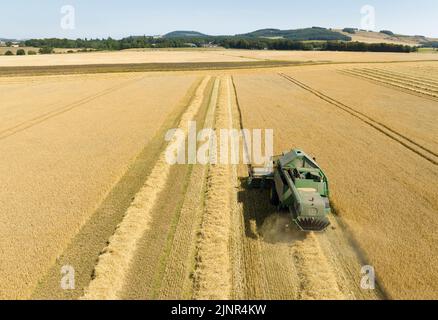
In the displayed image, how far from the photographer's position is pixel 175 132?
22.9 meters

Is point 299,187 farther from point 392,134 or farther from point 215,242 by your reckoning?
point 392,134

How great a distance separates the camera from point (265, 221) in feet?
38.9

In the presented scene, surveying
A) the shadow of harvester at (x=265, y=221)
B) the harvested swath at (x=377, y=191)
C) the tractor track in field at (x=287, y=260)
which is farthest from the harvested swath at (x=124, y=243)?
the harvested swath at (x=377, y=191)

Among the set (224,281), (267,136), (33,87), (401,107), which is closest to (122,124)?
(267,136)

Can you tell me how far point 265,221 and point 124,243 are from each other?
483 centimetres

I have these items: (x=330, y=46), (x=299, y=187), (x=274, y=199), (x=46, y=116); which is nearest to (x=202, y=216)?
(x=274, y=199)

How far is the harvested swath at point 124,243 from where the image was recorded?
8762 mm

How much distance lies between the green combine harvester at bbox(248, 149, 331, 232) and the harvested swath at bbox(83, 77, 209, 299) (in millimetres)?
4341

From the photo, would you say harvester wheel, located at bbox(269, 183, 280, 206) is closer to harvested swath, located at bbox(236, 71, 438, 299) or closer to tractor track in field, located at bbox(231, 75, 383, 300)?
tractor track in field, located at bbox(231, 75, 383, 300)

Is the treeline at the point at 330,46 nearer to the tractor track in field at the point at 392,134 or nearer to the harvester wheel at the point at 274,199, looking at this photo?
the tractor track in field at the point at 392,134

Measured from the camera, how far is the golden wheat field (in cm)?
905

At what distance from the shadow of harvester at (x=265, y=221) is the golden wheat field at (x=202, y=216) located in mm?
57

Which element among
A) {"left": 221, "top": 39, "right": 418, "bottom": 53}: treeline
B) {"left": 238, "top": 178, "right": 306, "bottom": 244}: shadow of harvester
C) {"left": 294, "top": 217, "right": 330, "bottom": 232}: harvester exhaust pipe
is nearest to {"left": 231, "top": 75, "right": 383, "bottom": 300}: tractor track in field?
{"left": 238, "top": 178, "right": 306, "bottom": 244}: shadow of harvester

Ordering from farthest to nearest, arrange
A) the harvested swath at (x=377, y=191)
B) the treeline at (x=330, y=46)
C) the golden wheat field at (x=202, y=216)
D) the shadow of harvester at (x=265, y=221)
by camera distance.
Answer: the treeline at (x=330, y=46) < the shadow of harvester at (x=265, y=221) < the harvested swath at (x=377, y=191) < the golden wheat field at (x=202, y=216)
